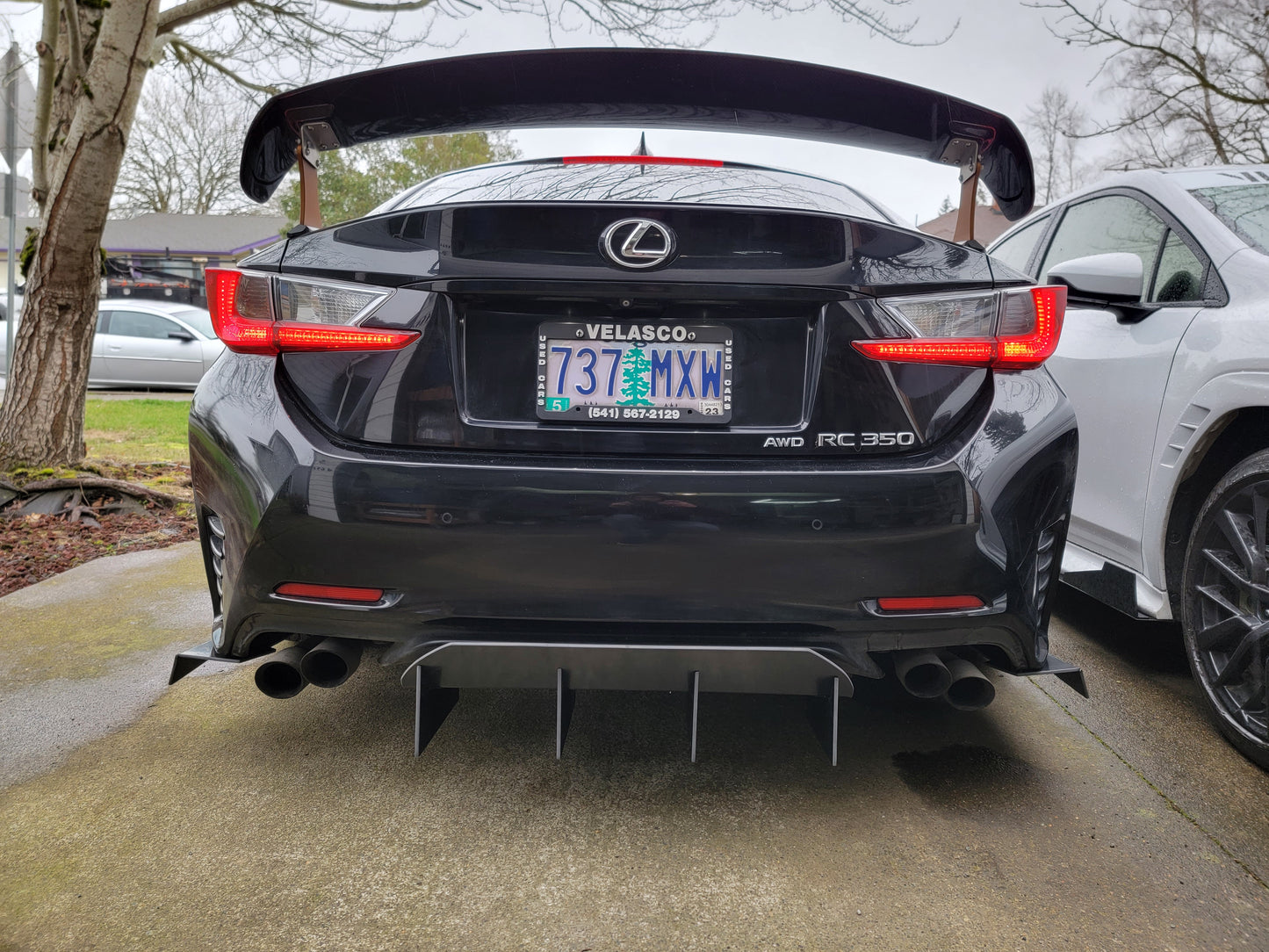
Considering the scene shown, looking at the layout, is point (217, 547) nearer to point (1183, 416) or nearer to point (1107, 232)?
point (1183, 416)

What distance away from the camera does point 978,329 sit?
2062 millimetres

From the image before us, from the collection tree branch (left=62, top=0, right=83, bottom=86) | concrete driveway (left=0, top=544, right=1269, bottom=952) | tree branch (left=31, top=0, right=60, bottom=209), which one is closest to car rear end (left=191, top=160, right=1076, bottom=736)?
concrete driveway (left=0, top=544, right=1269, bottom=952)

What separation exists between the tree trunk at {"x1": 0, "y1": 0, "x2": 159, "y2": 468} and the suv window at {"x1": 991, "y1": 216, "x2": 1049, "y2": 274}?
4852mm

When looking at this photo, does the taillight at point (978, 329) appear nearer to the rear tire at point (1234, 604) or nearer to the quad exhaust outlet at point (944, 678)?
the quad exhaust outlet at point (944, 678)

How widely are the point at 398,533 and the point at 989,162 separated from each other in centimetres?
189

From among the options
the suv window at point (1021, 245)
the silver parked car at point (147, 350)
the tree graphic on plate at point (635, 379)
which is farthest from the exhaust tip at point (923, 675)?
the silver parked car at point (147, 350)

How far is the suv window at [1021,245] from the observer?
428 centimetres

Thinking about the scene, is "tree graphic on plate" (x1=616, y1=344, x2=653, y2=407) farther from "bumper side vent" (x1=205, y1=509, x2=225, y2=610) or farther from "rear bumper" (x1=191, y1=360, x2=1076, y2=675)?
"bumper side vent" (x1=205, y1=509, x2=225, y2=610)

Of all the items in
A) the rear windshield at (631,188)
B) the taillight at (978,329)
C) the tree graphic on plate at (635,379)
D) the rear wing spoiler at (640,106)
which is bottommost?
the tree graphic on plate at (635,379)

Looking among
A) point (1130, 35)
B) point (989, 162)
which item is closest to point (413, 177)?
point (1130, 35)

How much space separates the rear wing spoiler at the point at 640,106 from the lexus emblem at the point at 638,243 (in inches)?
26.5

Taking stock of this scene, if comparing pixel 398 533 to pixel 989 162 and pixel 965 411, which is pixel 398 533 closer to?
pixel 965 411

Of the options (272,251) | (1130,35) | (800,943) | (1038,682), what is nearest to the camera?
(800,943)

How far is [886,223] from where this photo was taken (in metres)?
2.06
